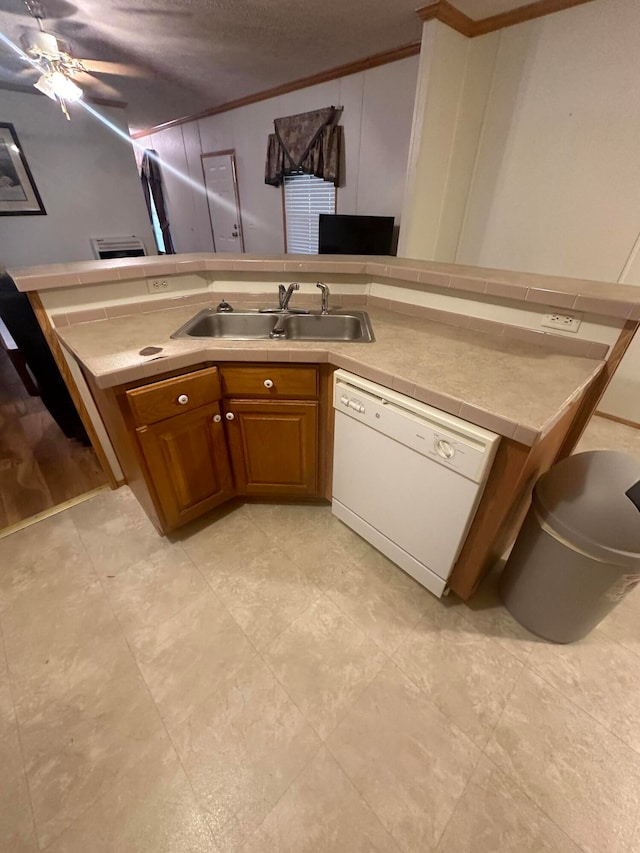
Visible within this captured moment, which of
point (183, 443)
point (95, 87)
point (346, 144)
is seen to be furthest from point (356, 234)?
point (95, 87)

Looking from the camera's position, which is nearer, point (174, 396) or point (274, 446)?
point (174, 396)

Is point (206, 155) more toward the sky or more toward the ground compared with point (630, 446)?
more toward the sky

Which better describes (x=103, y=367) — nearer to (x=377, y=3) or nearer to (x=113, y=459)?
(x=113, y=459)

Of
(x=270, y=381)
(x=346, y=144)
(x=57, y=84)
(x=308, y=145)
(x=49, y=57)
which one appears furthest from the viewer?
(x=308, y=145)

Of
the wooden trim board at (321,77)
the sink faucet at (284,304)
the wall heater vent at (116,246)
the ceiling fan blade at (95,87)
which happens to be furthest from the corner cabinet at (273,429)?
the wall heater vent at (116,246)

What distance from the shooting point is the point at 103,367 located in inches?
45.3

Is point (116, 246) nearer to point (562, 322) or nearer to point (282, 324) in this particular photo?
point (282, 324)

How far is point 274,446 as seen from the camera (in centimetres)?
156

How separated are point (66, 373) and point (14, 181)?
4278 millimetres

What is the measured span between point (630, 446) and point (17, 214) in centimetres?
654

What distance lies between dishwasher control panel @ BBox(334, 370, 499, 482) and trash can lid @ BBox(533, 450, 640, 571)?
303 mm

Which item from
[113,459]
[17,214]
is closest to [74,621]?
[113,459]

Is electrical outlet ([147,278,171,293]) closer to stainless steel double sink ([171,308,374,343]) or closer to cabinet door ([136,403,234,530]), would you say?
stainless steel double sink ([171,308,374,343])

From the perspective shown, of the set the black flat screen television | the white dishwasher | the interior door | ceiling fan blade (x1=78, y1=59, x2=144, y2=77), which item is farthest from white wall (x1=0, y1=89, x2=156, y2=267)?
the white dishwasher
